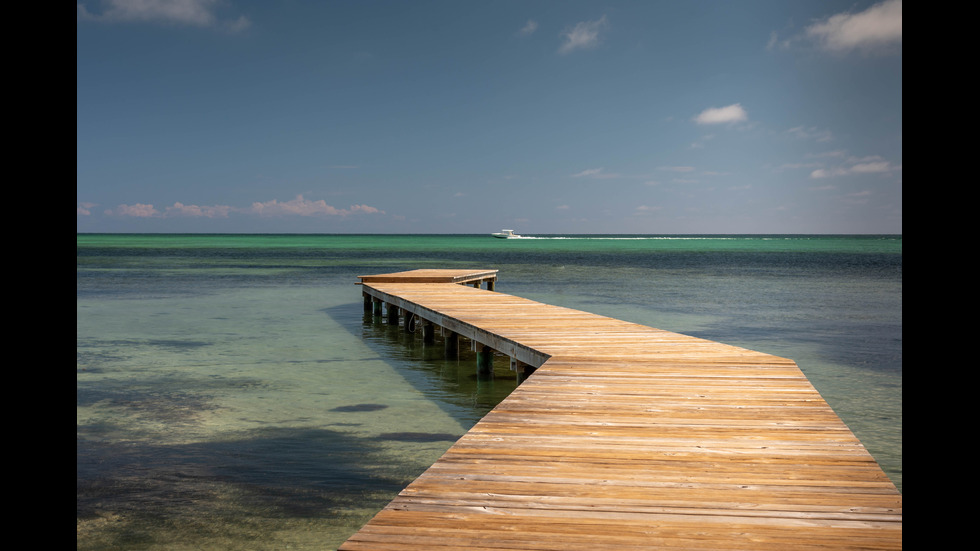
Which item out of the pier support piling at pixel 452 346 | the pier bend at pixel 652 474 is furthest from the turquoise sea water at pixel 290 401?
the pier bend at pixel 652 474

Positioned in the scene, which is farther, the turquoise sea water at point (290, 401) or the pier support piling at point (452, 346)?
the pier support piling at point (452, 346)

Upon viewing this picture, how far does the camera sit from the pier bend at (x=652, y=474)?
8.29ft

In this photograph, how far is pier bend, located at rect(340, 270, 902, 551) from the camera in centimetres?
253

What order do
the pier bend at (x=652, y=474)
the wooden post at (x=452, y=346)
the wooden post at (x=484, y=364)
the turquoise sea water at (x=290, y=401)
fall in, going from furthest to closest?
the wooden post at (x=452, y=346)
the wooden post at (x=484, y=364)
the turquoise sea water at (x=290, y=401)
the pier bend at (x=652, y=474)

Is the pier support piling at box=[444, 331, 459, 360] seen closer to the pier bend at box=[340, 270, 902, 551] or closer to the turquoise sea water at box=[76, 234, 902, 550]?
the turquoise sea water at box=[76, 234, 902, 550]

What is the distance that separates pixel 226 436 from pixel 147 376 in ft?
11.7

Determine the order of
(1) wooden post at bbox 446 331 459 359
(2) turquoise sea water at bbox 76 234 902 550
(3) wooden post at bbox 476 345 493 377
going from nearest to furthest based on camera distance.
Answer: (2) turquoise sea water at bbox 76 234 902 550
(3) wooden post at bbox 476 345 493 377
(1) wooden post at bbox 446 331 459 359

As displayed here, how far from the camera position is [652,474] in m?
3.21

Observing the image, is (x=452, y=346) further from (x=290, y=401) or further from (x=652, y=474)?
(x=652, y=474)

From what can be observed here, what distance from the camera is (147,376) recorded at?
915cm

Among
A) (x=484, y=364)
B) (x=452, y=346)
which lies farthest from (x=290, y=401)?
(x=452, y=346)

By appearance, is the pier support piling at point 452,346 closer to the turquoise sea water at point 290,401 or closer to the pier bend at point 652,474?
the turquoise sea water at point 290,401

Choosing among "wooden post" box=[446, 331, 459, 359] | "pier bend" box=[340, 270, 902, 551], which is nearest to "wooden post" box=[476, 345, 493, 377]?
"wooden post" box=[446, 331, 459, 359]
